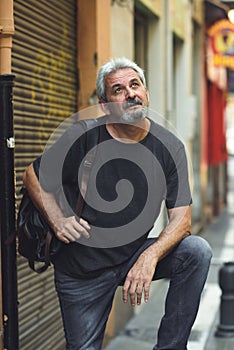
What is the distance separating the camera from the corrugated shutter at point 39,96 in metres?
5.25

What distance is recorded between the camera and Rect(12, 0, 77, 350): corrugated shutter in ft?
17.2

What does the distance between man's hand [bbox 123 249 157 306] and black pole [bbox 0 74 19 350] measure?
545 millimetres

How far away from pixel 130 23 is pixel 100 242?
4286 mm

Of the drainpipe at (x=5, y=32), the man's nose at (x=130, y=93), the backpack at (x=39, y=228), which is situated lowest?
the backpack at (x=39, y=228)

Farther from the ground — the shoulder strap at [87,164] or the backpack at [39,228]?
the shoulder strap at [87,164]

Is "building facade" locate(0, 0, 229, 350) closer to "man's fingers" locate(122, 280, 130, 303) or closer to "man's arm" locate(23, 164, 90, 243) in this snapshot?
"man's arm" locate(23, 164, 90, 243)

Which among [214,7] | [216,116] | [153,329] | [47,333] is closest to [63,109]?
[47,333]

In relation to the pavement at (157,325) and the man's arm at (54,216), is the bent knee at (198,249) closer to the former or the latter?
the man's arm at (54,216)

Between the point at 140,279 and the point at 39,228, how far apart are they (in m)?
0.52

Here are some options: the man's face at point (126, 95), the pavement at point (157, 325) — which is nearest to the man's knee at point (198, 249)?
the man's face at point (126, 95)

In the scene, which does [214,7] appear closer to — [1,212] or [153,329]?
[153,329]

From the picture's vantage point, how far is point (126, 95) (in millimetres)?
4008

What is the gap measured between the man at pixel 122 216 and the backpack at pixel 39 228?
0.04 metres

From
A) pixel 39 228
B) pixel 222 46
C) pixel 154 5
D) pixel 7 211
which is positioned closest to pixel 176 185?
pixel 39 228
